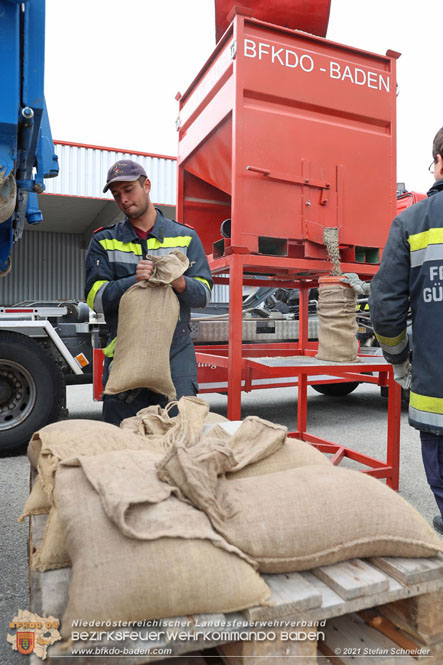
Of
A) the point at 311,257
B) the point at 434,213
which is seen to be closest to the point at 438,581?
the point at 434,213

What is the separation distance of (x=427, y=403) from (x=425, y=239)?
68 cm

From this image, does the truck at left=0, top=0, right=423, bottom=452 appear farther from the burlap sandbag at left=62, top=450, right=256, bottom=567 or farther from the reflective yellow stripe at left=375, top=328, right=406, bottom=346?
the reflective yellow stripe at left=375, top=328, right=406, bottom=346

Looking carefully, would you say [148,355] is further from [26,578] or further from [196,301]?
[26,578]

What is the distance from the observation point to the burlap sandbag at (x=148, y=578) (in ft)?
2.86

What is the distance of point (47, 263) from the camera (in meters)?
17.9

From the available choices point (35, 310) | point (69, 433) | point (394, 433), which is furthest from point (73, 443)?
point (35, 310)

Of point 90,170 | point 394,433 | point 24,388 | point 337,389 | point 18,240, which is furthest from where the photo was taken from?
point 90,170

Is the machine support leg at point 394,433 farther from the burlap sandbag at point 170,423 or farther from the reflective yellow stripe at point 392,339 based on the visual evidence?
the burlap sandbag at point 170,423

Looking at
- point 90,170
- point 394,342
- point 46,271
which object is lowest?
point 394,342

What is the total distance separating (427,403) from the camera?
1942 millimetres

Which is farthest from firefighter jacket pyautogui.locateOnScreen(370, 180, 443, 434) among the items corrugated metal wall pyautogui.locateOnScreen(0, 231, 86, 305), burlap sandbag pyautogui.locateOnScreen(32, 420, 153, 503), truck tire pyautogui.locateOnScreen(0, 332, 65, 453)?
corrugated metal wall pyautogui.locateOnScreen(0, 231, 86, 305)

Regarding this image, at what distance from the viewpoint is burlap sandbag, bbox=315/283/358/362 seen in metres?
2.92

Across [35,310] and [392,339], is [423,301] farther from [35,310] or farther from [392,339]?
[35,310]

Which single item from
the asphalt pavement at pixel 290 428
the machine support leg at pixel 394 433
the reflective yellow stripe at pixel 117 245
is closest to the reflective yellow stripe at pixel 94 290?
the reflective yellow stripe at pixel 117 245
